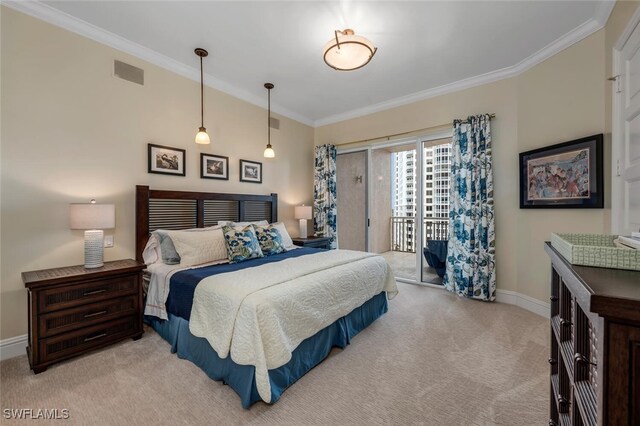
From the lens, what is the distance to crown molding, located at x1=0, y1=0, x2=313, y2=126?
2.31m

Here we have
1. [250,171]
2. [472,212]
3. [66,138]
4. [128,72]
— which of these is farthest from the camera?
[250,171]

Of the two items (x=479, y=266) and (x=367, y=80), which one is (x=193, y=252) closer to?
(x=367, y=80)

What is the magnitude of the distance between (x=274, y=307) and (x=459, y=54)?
3.35 meters

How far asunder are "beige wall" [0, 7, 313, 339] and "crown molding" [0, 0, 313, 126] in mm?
58

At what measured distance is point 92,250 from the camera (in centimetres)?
240

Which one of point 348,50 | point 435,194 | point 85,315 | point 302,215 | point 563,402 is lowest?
point 85,315

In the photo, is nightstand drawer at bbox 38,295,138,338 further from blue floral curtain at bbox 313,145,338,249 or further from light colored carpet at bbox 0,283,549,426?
blue floral curtain at bbox 313,145,338,249

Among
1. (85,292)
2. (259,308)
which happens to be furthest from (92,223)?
(259,308)

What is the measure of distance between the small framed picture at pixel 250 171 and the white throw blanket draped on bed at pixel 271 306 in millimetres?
1979

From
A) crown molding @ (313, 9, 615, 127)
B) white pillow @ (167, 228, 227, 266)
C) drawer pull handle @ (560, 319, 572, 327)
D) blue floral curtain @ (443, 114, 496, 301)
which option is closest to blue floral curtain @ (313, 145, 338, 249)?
crown molding @ (313, 9, 615, 127)

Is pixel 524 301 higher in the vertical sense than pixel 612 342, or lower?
lower

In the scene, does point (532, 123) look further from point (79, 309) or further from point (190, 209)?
point (79, 309)

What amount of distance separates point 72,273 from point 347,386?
2.38m

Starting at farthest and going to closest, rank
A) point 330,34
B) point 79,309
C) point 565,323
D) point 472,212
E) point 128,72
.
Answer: point 472,212
point 128,72
point 330,34
point 79,309
point 565,323
